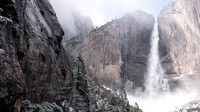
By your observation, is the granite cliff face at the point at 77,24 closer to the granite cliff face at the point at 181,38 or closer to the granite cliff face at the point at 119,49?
the granite cliff face at the point at 119,49

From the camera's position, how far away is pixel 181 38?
Result: 88938 mm

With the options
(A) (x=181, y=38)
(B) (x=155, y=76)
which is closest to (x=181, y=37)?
(A) (x=181, y=38)

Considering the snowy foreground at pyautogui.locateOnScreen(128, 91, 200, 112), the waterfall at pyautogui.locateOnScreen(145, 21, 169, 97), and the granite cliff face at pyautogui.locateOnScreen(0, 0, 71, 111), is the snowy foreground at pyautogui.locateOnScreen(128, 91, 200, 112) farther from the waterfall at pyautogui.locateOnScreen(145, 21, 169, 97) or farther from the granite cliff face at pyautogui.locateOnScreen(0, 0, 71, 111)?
the granite cliff face at pyautogui.locateOnScreen(0, 0, 71, 111)

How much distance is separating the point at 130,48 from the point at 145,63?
9041 mm

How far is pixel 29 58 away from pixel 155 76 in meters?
77.4

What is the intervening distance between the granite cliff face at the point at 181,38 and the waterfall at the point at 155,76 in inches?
94.1

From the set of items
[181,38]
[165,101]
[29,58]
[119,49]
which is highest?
[181,38]

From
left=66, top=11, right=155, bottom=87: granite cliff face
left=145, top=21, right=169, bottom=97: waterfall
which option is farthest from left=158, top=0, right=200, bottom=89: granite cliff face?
left=66, top=11, right=155, bottom=87: granite cliff face

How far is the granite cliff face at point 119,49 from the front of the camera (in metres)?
79.8

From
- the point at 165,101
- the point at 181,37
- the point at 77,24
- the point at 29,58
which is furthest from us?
the point at 77,24

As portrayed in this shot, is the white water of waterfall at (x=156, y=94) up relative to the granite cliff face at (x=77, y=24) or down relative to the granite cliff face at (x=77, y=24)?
down

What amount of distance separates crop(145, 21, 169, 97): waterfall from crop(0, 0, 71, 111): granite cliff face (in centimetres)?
6846

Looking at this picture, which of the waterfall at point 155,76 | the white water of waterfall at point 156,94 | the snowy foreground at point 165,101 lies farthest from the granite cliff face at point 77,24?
the snowy foreground at point 165,101

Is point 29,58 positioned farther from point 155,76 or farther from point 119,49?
point 155,76
